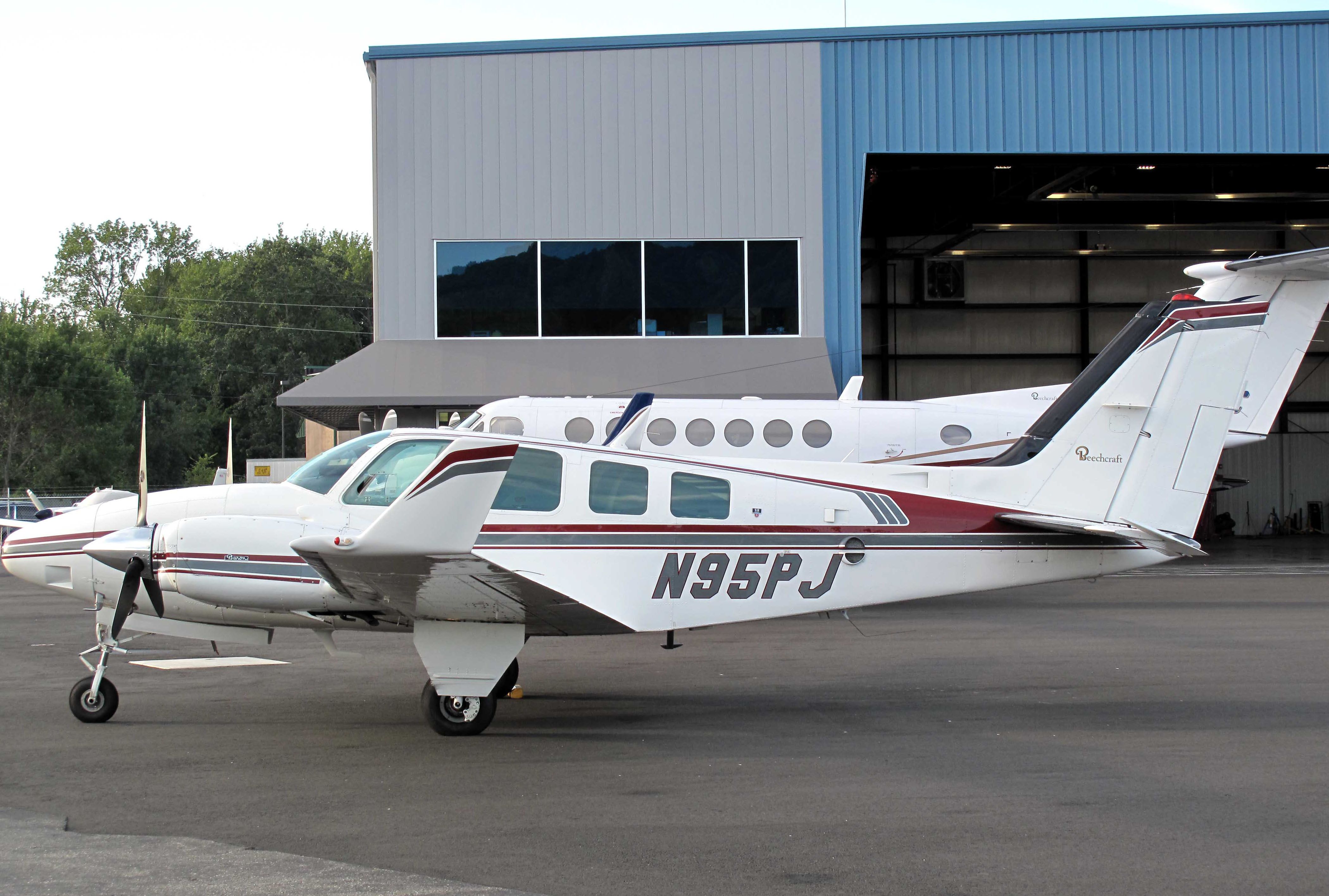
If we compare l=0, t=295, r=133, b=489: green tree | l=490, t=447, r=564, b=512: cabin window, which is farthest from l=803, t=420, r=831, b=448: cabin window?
l=0, t=295, r=133, b=489: green tree

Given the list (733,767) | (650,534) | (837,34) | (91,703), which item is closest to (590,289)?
(837,34)

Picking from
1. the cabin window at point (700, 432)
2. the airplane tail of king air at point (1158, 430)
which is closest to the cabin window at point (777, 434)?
the cabin window at point (700, 432)

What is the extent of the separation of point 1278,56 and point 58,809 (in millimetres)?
23595

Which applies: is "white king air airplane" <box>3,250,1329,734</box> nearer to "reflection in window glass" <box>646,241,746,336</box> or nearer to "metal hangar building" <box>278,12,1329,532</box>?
"metal hangar building" <box>278,12,1329,532</box>

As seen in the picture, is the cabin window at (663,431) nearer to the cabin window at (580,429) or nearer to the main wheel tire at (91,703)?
the cabin window at (580,429)

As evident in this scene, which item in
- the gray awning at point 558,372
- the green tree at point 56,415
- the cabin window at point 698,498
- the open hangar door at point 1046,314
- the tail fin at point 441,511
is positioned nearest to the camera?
the tail fin at point 441,511

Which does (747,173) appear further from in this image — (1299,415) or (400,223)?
(1299,415)

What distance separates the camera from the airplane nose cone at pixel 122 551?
26.7 ft

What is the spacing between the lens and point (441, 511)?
22.4 feet

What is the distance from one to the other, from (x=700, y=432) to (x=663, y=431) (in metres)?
0.52

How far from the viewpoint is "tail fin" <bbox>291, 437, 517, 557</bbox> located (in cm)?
672

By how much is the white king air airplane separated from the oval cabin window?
612 cm

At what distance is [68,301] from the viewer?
7900 centimetres

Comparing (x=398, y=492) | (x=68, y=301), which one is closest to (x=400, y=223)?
(x=398, y=492)
